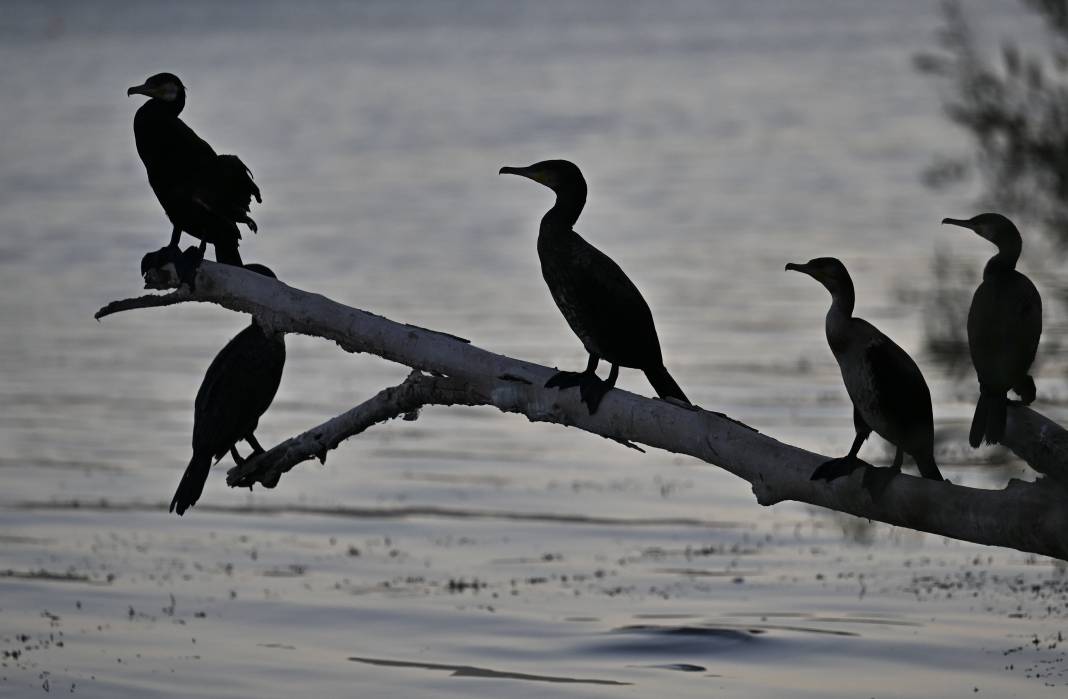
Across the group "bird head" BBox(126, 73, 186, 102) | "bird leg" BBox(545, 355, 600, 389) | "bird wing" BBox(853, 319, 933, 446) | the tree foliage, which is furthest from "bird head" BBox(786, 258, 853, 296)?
"bird head" BBox(126, 73, 186, 102)

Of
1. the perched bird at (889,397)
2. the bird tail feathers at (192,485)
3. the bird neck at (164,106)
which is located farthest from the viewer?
the bird tail feathers at (192,485)

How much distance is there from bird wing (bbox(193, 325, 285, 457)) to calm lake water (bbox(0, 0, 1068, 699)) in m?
1.14

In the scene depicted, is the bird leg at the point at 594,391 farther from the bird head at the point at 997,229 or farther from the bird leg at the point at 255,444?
the bird leg at the point at 255,444

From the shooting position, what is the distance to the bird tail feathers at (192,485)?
776 cm

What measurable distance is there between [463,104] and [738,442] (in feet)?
139

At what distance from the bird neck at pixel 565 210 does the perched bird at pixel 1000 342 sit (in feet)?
4.80

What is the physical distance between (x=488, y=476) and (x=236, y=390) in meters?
4.42

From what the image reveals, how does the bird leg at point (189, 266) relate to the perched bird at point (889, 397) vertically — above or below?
above

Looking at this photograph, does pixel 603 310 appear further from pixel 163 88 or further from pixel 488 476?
pixel 488 476

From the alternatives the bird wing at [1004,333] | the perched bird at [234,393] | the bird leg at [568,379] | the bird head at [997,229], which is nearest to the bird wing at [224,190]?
the perched bird at [234,393]

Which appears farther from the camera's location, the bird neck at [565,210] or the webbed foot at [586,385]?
the bird neck at [565,210]

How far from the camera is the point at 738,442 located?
5.91 m

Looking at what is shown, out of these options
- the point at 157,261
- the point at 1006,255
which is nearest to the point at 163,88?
the point at 157,261

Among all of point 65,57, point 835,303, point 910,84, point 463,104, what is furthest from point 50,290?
point 65,57
